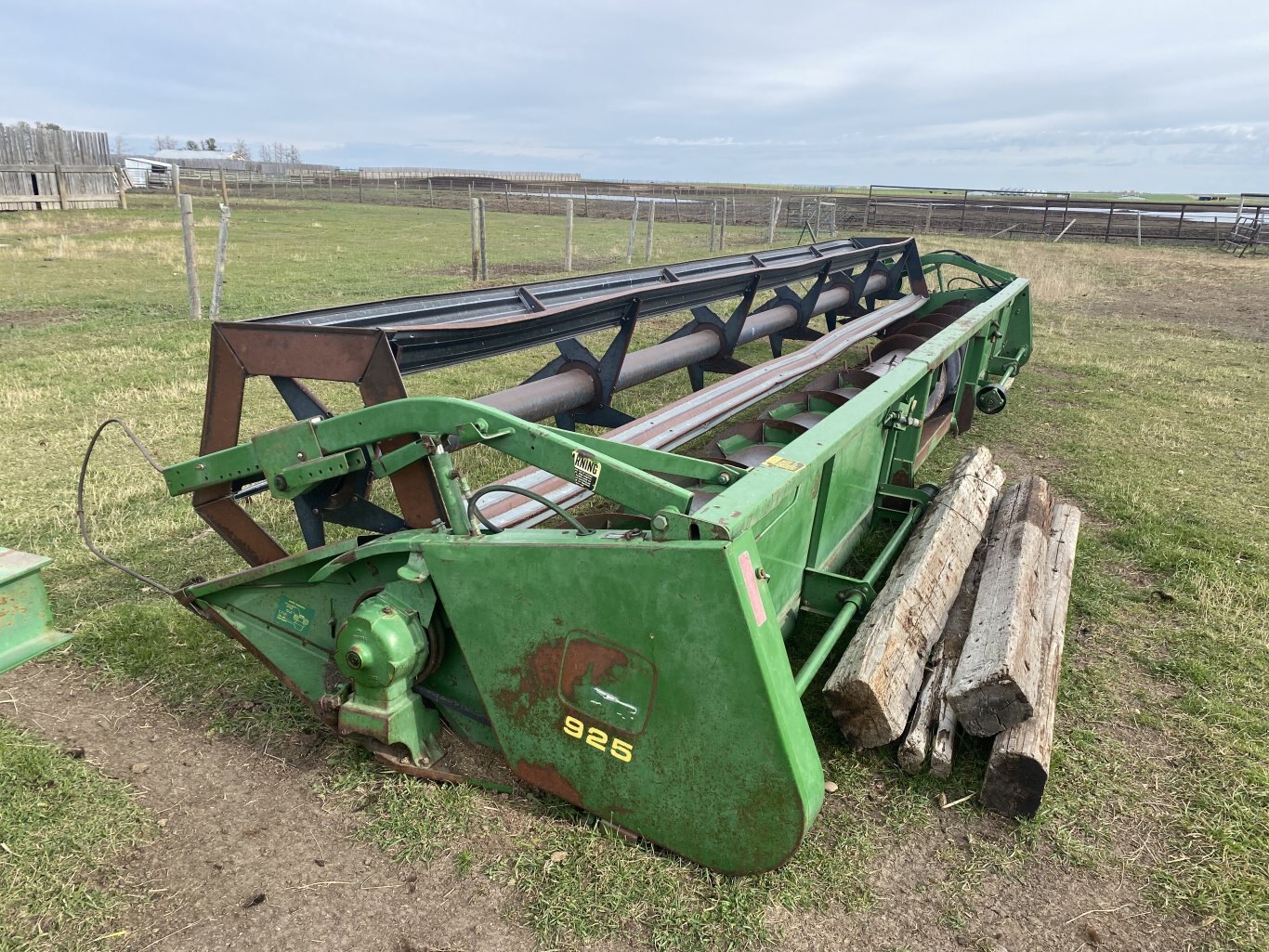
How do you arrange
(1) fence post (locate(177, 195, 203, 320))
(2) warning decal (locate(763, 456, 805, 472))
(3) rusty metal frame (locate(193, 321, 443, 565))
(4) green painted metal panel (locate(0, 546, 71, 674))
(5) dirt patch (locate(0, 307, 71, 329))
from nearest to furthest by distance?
(4) green painted metal panel (locate(0, 546, 71, 674)), (2) warning decal (locate(763, 456, 805, 472)), (3) rusty metal frame (locate(193, 321, 443, 565)), (5) dirt patch (locate(0, 307, 71, 329)), (1) fence post (locate(177, 195, 203, 320))

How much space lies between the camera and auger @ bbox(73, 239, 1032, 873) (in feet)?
6.69

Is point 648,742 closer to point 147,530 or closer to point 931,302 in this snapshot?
point 147,530

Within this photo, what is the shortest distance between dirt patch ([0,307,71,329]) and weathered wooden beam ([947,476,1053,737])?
1045 centimetres

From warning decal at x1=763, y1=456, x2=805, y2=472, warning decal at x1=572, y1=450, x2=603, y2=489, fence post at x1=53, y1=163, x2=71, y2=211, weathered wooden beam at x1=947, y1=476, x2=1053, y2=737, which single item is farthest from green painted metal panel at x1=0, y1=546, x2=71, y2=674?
fence post at x1=53, y1=163, x2=71, y2=211

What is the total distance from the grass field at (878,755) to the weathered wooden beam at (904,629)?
237mm

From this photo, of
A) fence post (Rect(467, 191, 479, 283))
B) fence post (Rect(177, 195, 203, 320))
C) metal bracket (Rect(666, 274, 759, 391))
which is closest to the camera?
metal bracket (Rect(666, 274, 759, 391))

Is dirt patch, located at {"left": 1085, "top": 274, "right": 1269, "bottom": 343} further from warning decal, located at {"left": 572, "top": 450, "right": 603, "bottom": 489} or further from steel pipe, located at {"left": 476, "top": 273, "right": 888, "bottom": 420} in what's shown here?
warning decal, located at {"left": 572, "top": 450, "right": 603, "bottom": 489}

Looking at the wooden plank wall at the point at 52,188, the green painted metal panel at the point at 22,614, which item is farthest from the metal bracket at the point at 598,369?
the wooden plank wall at the point at 52,188

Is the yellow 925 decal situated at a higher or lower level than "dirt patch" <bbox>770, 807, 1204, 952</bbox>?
higher

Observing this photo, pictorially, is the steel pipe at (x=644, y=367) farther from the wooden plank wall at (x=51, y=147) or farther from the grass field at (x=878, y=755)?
the wooden plank wall at (x=51, y=147)

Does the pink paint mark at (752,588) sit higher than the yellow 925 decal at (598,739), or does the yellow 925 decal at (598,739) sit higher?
the pink paint mark at (752,588)

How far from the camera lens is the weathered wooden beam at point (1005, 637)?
251cm

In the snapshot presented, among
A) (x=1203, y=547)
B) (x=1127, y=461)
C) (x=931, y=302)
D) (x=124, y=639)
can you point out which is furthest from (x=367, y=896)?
(x=931, y=302)

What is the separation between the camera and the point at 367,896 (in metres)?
2.21
